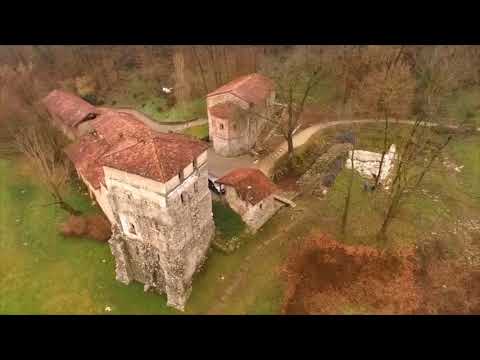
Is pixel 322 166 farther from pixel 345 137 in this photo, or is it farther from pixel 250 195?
pixel 250 195

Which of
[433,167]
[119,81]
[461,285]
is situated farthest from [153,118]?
[461,285]

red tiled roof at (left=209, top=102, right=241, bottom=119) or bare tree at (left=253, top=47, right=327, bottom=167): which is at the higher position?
bare tree at (left=253, top=47, right=327, bottom=167)

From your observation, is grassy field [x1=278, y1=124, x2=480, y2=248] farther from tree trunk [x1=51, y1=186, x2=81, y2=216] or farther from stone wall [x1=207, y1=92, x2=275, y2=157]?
tree trunk [x1=51, y1=186, x2=81, y2=216]

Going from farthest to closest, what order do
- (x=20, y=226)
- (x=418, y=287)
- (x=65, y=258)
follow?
(x=20, y=226) < (x=65, y=258) < (x=418, y=287)

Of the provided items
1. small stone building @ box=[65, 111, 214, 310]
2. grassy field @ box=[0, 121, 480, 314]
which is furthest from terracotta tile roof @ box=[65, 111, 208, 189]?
grassy field @ box=[0, 121, 480, 314]

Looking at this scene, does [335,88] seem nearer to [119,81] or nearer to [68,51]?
[119,81]

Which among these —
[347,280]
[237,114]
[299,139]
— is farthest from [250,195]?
[299,139]
